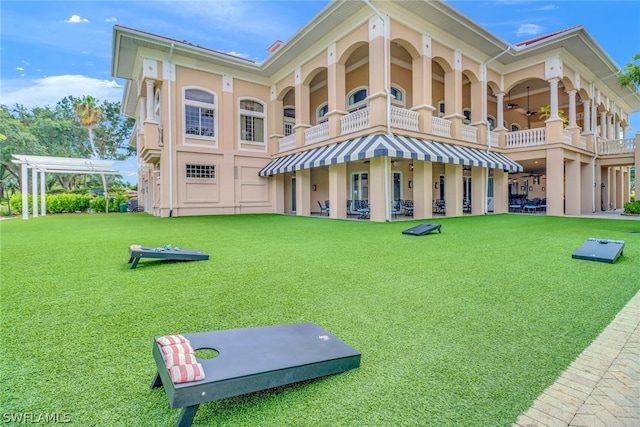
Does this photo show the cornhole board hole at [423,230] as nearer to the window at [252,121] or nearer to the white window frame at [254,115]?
the white window frame at [254,115]

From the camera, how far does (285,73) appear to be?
18609 millimetres

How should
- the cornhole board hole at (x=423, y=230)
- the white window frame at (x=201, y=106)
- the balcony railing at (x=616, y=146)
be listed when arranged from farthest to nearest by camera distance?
the balcony railing at (x=616, y=146), the white window frame at (x=201, y=106), the cornhole board hole at (x=423, y=230)

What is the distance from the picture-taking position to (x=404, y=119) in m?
14.0

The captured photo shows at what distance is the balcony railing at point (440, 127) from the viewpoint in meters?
15.1

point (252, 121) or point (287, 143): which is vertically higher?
point (252, 121)

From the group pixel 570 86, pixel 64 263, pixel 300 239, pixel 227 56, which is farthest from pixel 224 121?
pixel 570 86

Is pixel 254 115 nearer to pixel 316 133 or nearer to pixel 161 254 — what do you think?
pixel 316 133

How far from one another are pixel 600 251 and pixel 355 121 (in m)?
10.2

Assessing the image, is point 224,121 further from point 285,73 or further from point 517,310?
point 517,310

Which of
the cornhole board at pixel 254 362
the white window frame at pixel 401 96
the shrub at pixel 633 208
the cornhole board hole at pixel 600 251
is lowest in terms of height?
the cornhole board at pixel 254 362

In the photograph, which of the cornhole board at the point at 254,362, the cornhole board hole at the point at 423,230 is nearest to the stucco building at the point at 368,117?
the cornhole board hole at the point at 423,230

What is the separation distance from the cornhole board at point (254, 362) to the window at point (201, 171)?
653 inches

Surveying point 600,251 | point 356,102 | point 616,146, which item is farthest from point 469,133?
point 600,251

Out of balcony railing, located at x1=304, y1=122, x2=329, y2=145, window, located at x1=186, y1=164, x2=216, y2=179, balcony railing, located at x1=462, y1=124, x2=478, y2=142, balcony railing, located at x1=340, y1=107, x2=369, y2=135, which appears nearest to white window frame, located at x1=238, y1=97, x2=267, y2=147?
window, located at x1=186, y1=164, x2=216, y2=179
